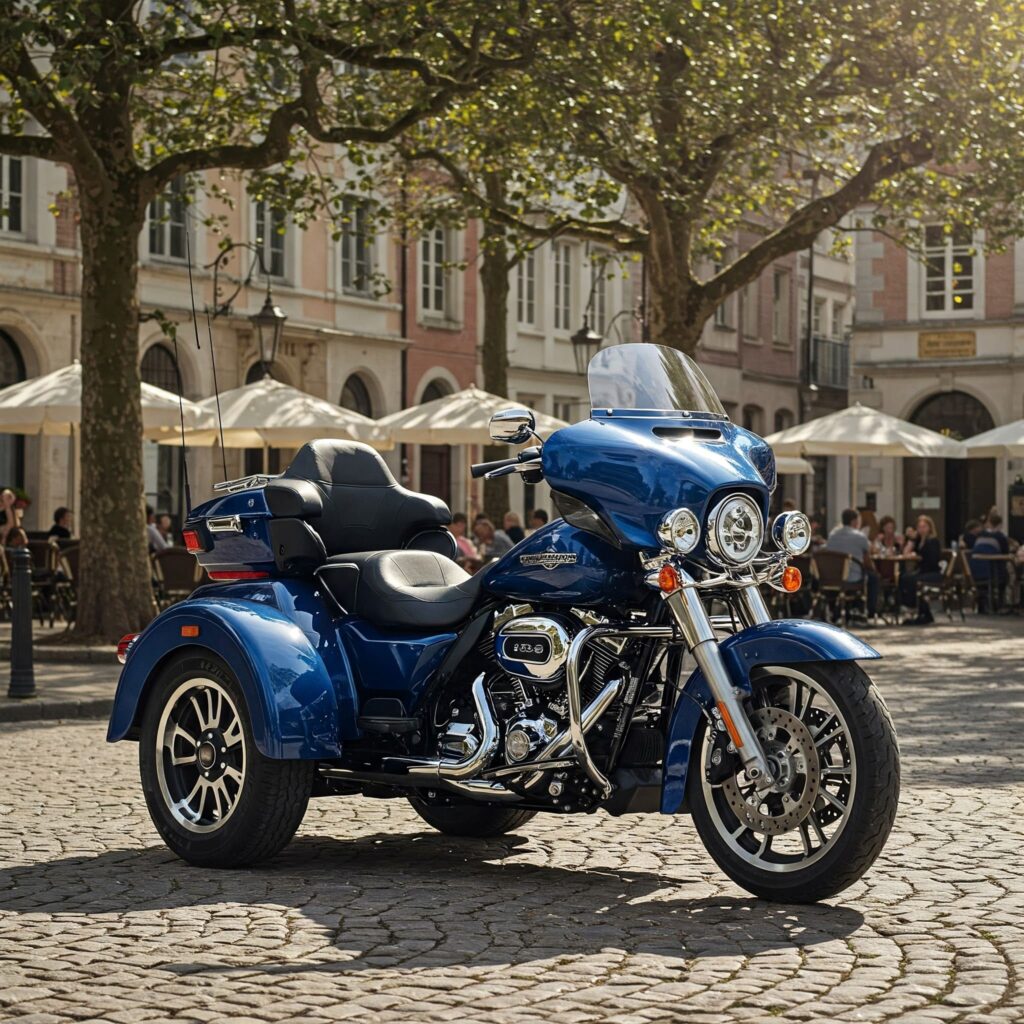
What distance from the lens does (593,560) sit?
6.83 metres

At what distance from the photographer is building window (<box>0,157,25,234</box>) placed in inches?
1215

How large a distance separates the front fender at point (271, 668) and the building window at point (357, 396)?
1271 inches

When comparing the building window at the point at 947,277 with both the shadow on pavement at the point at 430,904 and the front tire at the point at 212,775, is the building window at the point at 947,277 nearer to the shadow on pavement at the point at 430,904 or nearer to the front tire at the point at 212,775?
the front tire at the point at 212,775

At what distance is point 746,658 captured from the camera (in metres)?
6.48

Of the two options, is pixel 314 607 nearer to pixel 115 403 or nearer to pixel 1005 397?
pixel 115 403

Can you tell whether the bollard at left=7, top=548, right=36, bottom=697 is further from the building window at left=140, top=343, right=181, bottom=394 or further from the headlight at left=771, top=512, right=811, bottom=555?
the building window at left=140, top=343, right=181, bottom=394

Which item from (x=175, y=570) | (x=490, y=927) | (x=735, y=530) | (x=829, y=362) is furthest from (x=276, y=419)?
(x=829, y=362)

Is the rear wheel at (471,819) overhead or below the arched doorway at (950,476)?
below

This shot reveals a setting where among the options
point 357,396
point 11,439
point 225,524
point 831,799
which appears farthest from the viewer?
point 357,396

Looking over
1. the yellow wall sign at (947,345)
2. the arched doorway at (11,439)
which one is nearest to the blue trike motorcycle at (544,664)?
the arched doorway at (11,439)

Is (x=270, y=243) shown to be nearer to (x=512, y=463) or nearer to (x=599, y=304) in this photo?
(x=599, y=304)

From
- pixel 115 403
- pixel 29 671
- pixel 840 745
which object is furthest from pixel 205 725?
pixel 115 403

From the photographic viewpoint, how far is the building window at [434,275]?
42662 millimetres

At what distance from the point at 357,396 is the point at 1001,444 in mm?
14831
